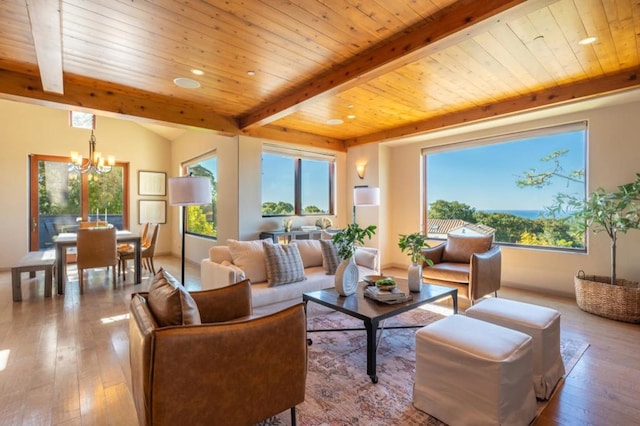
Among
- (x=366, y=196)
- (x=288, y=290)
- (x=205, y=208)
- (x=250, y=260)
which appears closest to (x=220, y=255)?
(x=250, y=260)

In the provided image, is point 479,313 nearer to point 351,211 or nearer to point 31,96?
point 351,211

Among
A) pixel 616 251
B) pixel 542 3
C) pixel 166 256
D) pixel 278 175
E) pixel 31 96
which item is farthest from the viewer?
pixel 166 256

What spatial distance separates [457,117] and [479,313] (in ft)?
11.2

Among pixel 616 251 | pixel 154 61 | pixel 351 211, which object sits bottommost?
pixel 616 251

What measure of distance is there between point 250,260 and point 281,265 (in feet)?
1.17

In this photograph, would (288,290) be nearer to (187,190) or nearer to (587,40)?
(187,190)

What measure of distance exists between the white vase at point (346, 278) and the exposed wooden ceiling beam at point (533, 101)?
3205 mm

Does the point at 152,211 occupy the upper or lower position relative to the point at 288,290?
upper

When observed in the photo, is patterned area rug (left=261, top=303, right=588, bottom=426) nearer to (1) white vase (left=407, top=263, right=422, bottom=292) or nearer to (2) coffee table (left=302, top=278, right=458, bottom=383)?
(2) coffee table (left=302, top=278, right=458, bottom=383)

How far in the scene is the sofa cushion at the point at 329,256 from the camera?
377 cm

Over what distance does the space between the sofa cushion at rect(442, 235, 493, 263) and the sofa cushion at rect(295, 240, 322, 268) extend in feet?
5.96

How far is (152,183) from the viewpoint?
25.5 feet

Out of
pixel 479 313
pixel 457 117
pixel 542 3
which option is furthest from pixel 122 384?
pixel 457 117

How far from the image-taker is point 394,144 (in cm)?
616
